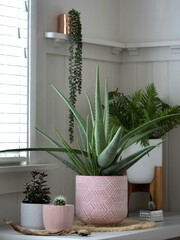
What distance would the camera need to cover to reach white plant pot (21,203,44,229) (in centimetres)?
313

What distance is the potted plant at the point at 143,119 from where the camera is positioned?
3689 mm

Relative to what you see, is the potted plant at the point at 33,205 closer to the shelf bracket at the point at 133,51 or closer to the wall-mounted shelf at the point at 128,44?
the wall-mounted shelf at the point at 128,44

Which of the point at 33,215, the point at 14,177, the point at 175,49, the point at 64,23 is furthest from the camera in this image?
the point at 175,49

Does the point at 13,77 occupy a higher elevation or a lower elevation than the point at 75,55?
lower

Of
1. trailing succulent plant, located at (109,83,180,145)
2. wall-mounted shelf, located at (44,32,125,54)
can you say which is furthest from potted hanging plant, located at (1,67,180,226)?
wall-mounted shelf, located at (44,32,125,54)

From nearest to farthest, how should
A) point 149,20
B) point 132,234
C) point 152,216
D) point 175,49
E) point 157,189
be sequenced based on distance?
point 132,234 → point 152,216 → point 157,189 → point 175,49 → point 149,20

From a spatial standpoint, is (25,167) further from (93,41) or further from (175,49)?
(175,49)

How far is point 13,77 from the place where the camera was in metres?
3.40

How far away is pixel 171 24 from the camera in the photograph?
3965 mm

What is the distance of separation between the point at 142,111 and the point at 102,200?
2.22 feet

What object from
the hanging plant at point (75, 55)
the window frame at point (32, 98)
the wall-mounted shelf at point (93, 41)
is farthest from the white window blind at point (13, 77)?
the hanging plant at point (75, 55)

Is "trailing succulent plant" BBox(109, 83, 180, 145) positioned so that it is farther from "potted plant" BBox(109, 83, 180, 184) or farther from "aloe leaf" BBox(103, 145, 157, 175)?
"aloe leaf" BBox(103, 145, 157, 175)

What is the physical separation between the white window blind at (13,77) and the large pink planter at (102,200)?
1.32ft

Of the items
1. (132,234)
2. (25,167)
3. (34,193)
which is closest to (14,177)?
(25,167)
